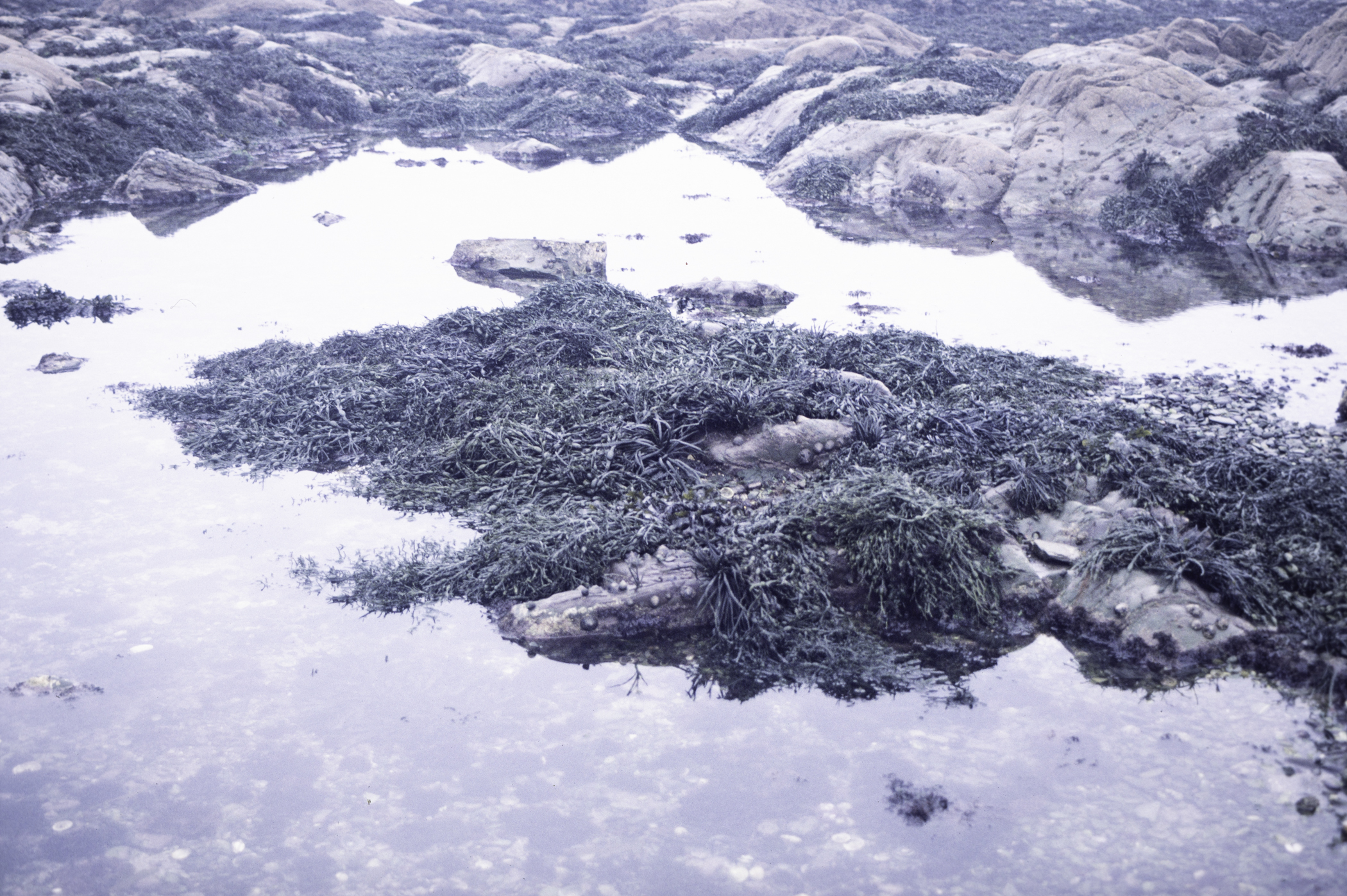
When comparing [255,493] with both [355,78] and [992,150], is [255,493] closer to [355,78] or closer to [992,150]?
[992,150]

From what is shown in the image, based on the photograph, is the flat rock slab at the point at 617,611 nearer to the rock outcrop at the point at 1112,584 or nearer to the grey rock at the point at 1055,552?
the rock outcrop at the point at 1112,584

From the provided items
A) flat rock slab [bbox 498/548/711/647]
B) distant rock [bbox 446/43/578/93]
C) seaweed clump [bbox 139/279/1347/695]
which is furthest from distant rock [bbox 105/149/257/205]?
flat rock slab [bbox 498/548/711/647]

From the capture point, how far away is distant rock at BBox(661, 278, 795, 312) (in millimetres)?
12625

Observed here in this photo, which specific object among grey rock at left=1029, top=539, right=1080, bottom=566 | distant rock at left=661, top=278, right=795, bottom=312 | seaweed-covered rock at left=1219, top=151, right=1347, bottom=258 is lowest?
distant rock at left=661, top=278, right=795, bottom=312

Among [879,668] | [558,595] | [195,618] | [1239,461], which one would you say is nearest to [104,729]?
[195,618]

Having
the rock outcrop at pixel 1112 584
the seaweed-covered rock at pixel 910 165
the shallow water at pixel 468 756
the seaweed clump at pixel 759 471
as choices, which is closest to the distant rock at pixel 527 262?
the seaweed clump at pixel 759 471

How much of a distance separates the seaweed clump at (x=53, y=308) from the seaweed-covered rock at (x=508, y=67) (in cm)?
2445

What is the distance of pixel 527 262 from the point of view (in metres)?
14.0

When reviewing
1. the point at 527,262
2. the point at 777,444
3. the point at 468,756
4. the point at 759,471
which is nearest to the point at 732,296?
the point at 527,262

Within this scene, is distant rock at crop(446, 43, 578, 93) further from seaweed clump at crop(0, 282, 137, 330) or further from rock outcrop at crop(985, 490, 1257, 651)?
rock outcrop at crop(985, 490, 1257, 651)

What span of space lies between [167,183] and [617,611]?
58.6ft

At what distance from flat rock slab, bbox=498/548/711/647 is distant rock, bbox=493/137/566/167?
2028 centimetres

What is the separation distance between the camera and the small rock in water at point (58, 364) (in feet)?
33.7

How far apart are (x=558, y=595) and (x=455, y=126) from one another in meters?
27.3
